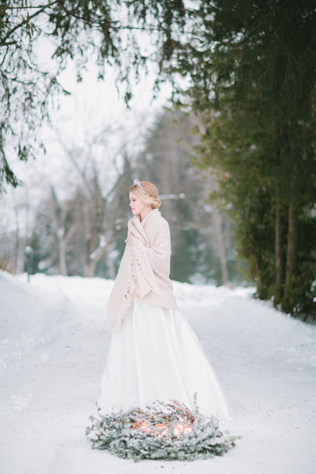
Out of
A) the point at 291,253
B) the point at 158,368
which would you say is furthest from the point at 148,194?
the point at 291,253

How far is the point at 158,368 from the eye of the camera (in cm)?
388

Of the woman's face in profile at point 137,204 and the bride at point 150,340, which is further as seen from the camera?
the woman's face in profile at point 137,204

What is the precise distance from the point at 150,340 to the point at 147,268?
599mm

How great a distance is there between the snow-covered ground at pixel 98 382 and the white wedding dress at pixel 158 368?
29cm

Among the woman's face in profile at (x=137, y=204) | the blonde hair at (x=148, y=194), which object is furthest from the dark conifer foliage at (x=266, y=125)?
the woman's face in profile at (x=137, y=204)

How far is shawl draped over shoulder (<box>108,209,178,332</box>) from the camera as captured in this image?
13.1 ft

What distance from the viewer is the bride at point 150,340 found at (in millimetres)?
3871

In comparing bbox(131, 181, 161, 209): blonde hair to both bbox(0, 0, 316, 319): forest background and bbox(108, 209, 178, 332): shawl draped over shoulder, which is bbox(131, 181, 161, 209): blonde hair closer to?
bbox(108, 209, 178, 332): shawl draped over shoulder

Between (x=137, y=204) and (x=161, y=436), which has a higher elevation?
(x=137, y=204)

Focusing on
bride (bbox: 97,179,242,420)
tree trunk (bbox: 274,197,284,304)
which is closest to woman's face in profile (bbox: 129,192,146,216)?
bride (bbox: 97,179,242,420)

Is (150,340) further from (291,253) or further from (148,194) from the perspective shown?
(291,253)

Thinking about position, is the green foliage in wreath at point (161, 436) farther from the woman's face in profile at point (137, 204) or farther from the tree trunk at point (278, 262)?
the tree trunk at point (278, 262)

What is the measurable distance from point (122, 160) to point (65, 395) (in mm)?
20960

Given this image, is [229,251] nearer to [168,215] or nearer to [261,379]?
[168,215]
